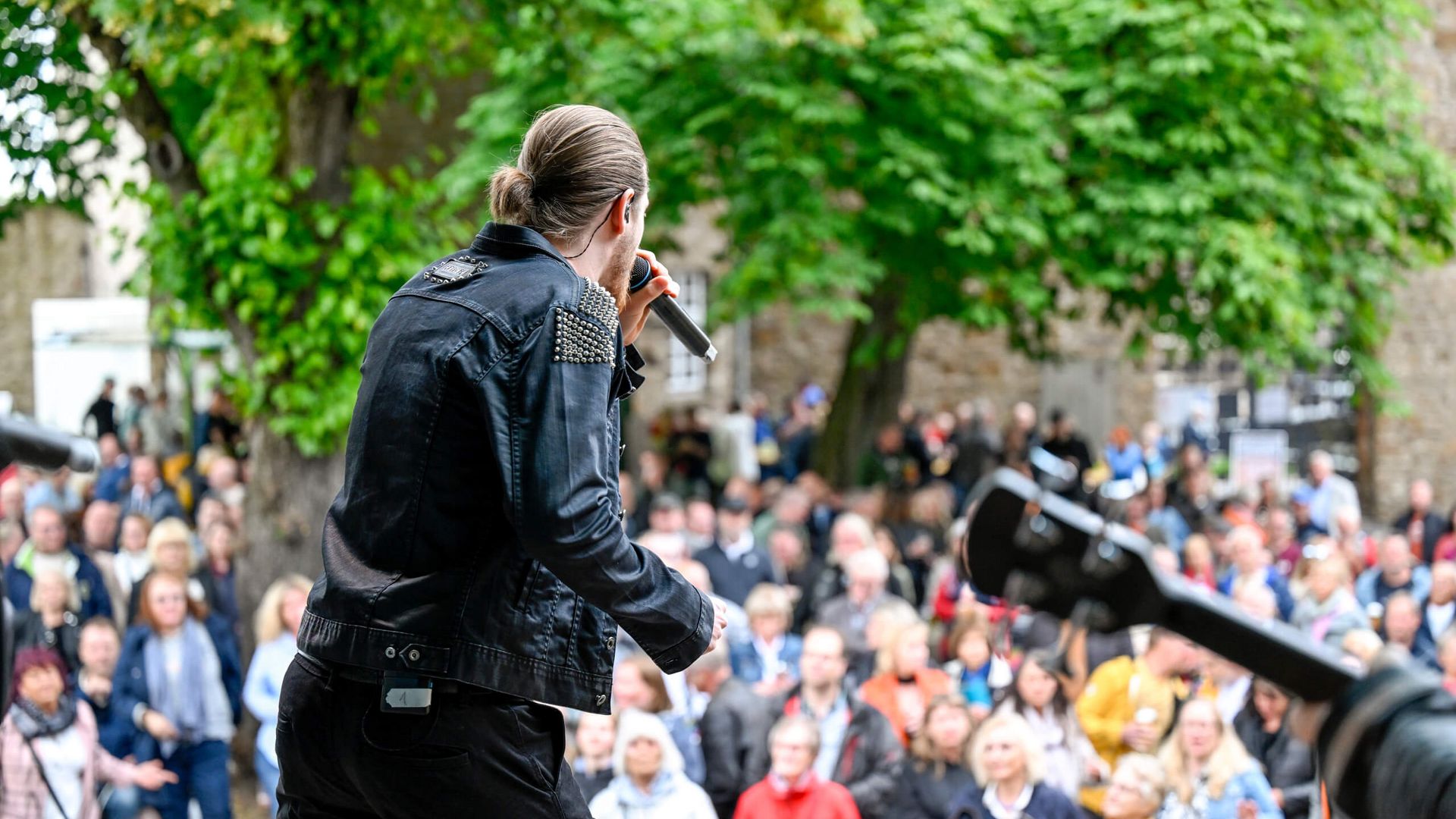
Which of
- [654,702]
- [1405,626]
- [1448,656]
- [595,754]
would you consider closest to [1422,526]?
[1405,626]

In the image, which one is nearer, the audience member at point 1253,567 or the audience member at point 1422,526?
the audience member at point 1253,567

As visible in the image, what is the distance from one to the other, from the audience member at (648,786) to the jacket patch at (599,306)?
12.2 ft

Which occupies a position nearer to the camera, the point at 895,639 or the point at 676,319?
the point at 676,319

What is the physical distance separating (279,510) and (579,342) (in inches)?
254

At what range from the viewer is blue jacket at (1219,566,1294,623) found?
898 cm

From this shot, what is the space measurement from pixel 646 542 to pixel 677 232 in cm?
1185

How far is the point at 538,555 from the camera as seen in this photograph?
7.34 ft

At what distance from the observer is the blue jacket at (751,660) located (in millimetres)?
7766

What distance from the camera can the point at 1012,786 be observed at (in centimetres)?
572

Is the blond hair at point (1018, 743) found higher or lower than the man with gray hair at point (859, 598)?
higher

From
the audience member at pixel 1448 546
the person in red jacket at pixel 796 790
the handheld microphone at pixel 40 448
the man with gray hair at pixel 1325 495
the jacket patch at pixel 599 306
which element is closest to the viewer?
the handheld microphone at pixel 40 448

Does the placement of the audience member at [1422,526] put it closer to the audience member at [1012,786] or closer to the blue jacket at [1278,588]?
the blue jacket at [1278,588]

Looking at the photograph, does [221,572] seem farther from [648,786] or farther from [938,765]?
[938,765]

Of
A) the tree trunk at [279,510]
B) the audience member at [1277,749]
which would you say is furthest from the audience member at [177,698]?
the audience member at [1277,749]
